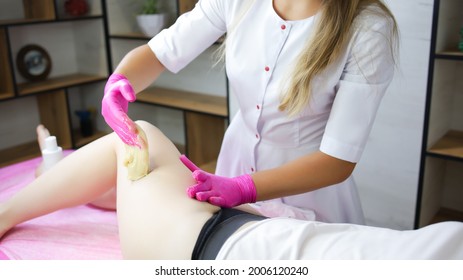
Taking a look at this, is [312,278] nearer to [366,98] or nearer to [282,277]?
[282,277]

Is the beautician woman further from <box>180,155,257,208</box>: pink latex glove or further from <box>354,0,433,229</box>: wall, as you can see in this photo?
<box>354,0,433,229</box>: wall

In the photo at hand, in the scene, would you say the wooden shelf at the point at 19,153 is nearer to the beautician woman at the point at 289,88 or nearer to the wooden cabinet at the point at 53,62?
the wooden cabinet at the point at 53,62

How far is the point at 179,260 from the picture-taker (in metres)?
0.94

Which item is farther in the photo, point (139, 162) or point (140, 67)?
point (140, 67)

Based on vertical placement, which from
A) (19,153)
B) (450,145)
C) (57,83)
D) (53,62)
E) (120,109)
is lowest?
(19,153)

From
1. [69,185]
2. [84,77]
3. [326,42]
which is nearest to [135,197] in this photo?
[69,185]

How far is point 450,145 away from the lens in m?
2.12

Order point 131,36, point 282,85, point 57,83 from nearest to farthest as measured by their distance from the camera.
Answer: point 282,85, point 131,36, point 57,83

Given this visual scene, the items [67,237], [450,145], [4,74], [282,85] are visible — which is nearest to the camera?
[282,85]

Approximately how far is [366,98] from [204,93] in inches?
80.0

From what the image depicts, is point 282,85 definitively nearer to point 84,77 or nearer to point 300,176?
point 300,176

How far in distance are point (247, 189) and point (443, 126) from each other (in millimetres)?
1410

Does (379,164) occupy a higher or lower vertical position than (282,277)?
lower

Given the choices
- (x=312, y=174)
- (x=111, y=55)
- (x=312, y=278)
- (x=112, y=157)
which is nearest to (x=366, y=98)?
(x=312, y=174)
